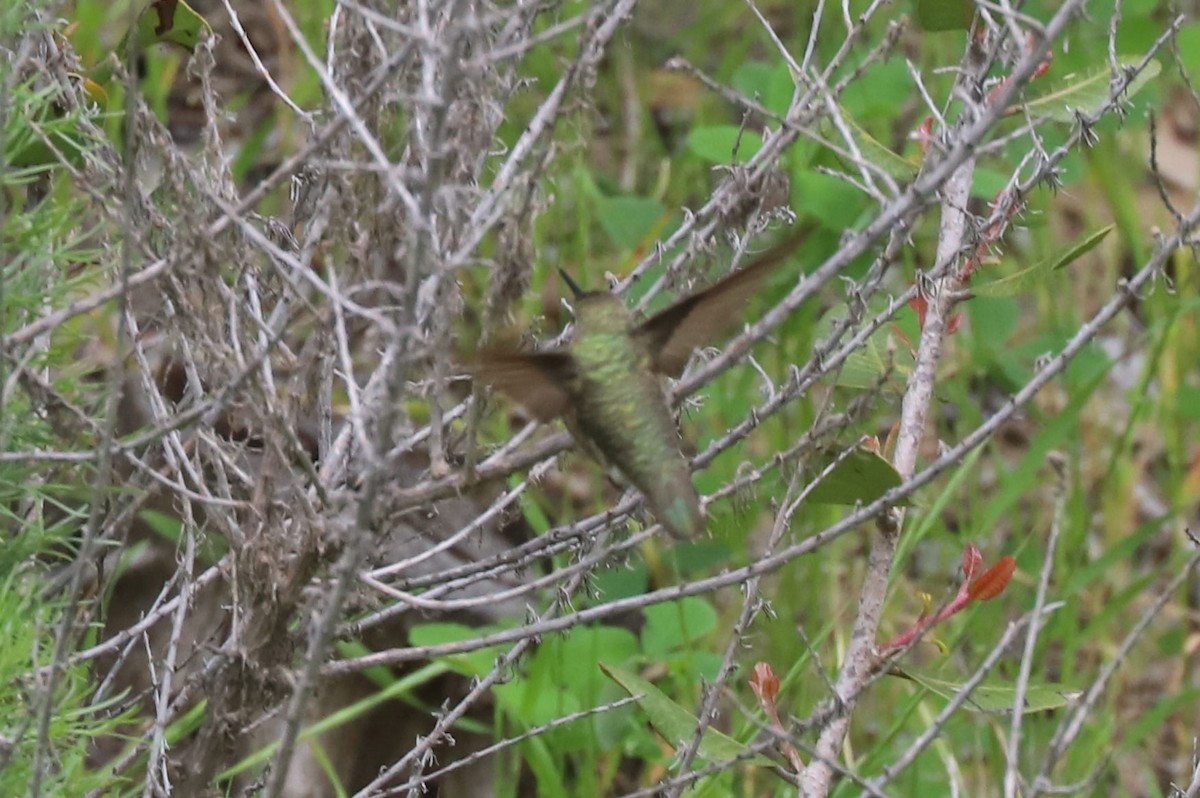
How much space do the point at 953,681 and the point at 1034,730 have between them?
3.87 ft

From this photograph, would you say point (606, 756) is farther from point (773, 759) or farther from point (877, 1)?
point (877, 1)

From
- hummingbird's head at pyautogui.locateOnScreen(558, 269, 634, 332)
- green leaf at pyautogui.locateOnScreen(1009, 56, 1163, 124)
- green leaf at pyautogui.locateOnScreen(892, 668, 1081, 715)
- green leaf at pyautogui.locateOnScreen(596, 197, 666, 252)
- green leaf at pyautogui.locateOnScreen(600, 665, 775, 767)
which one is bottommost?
green leaf at pyautogui.locateOnScreen(596, 197, 666, 252)

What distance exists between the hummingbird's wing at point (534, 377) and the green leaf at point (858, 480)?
1.08 feet

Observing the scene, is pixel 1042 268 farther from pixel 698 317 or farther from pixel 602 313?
pixel 602 313

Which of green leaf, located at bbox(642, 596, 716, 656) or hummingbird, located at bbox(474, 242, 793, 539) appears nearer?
hummingbird, located at bbox(474, 242, 793, 539)

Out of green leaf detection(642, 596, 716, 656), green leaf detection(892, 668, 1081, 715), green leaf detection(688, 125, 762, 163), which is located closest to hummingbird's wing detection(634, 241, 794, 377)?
green leaf detection(892, 668, 1081, 715)

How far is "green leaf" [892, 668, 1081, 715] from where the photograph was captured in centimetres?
174

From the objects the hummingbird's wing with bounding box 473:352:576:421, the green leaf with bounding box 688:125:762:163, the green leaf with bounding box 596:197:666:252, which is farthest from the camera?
the green leaf with bounding box 596:197:666:252

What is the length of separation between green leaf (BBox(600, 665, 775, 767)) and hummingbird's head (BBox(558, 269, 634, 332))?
0.41 metres

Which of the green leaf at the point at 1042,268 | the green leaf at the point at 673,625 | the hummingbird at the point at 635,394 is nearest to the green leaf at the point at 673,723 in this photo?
the hummingbird at the point at 635,394

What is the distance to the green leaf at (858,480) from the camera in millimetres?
1603

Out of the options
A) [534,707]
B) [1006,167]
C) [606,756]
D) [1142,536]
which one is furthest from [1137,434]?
[534,707]

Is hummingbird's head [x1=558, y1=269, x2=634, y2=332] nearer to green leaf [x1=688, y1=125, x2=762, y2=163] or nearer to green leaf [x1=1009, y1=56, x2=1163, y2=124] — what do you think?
green leaf [x1=1009, y1=56, x2=1163, y2=124]

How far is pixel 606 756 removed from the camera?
9.87ft
